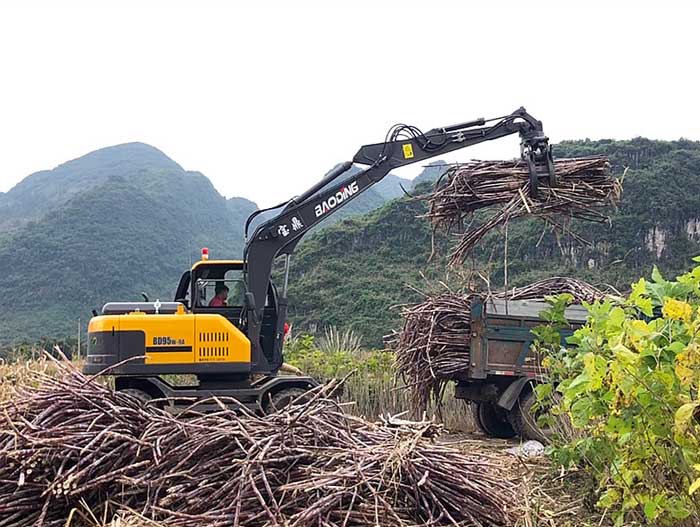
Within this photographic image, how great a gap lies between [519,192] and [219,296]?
148 inches

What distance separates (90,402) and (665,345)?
3459 millimetres

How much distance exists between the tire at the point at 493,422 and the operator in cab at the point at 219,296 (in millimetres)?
3767

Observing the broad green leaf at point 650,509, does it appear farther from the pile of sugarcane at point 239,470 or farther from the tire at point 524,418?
the tire at point 524,418

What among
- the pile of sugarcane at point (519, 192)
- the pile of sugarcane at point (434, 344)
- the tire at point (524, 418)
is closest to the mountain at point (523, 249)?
the pile of sugarcane at point (434, 344)

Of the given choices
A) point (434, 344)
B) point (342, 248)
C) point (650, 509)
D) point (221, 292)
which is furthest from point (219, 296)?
point (342, 248)

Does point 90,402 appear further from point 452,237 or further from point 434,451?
point 452,237

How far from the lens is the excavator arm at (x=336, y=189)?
960 centimetres

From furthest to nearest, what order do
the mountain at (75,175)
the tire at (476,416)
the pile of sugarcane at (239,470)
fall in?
the mountain at (75,175), the tire at (476,416), the pile of sugarcane at (239,470)

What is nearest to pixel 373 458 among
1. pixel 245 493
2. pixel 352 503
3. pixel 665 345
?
pixel 352 503

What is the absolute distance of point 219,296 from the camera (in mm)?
9703

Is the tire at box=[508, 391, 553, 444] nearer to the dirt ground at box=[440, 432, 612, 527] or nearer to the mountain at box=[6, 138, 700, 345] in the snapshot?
the mountain at box=[6, 138, 700, 345]

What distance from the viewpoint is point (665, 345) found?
3.26m

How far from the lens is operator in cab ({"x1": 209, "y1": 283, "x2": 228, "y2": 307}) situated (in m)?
9.66

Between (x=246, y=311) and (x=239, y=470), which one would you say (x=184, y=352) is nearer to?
(x=246, y=311)
